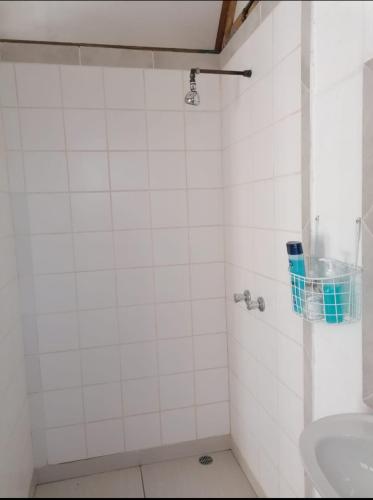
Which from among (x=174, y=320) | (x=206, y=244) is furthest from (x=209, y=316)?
(x=206, y=244)

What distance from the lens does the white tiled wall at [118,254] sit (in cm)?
133

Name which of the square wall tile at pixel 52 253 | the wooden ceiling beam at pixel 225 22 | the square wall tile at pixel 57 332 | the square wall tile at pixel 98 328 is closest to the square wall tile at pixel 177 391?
the square wall tile at pixel 98 328

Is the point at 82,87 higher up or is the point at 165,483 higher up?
the point at 82,87

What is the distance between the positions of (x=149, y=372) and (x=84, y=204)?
0.76 metres

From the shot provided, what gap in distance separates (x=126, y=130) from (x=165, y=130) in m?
0.16

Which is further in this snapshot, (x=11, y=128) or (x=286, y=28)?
(x=11, y=128)

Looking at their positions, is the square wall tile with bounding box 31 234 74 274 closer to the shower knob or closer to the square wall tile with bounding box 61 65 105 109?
the square wall tile with bounding box 61 65 105 109

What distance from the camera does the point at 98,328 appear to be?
143 centimetres

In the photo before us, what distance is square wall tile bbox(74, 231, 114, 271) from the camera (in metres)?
1.38

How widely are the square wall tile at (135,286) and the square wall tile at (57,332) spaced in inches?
8.4

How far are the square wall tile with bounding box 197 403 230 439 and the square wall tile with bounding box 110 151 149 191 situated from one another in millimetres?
1033

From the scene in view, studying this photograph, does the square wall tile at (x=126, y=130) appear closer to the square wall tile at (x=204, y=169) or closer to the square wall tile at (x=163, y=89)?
the square wall tile at (x=163, y=89)

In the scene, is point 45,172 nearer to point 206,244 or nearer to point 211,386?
point 206,244

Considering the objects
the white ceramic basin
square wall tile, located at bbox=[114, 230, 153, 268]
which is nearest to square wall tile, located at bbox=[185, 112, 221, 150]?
square wall tile, located at bbox=[114, 230, 153, 268]
